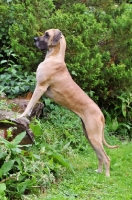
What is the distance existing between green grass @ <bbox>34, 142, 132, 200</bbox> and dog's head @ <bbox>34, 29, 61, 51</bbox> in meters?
1.98

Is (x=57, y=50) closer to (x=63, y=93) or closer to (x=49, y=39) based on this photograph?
(x=49, y=39)

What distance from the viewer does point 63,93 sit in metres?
7.86

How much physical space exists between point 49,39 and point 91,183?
2496mm

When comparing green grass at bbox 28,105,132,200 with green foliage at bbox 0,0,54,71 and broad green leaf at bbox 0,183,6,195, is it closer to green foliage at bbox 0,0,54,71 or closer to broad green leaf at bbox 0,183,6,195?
broad green leaf at bbox 0,183,6,195

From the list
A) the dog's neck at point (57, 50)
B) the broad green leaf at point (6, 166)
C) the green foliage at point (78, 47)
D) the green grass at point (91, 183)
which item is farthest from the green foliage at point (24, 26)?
the broad green leaf at point (6, 166)

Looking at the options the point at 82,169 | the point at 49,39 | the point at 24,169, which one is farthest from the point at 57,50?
the point at 24,169

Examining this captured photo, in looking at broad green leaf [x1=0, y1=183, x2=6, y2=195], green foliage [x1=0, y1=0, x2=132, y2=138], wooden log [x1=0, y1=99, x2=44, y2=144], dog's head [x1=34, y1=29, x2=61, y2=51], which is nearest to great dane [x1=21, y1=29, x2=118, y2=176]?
dog's head [x1=34, y1=29, x2=61, y2=51]

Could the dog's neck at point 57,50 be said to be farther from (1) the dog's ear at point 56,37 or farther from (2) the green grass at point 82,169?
(2) the green grass at point 82,169

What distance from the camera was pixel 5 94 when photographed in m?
9.48

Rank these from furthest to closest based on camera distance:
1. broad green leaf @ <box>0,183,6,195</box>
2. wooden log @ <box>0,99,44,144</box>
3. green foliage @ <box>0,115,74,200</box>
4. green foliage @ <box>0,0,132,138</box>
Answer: green foliage @ <box>0,0,132,138</box>, wooden log @ <box>0,99,44,144</box>, green foliage @ <box>0,115,74,200</box>, broad green leaf @ <box>0,183,6,195</box>

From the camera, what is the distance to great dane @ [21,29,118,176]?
7676mm

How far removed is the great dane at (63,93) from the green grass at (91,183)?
0.98 feet

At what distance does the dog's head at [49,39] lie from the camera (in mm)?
7977

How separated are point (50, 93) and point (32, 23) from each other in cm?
261
